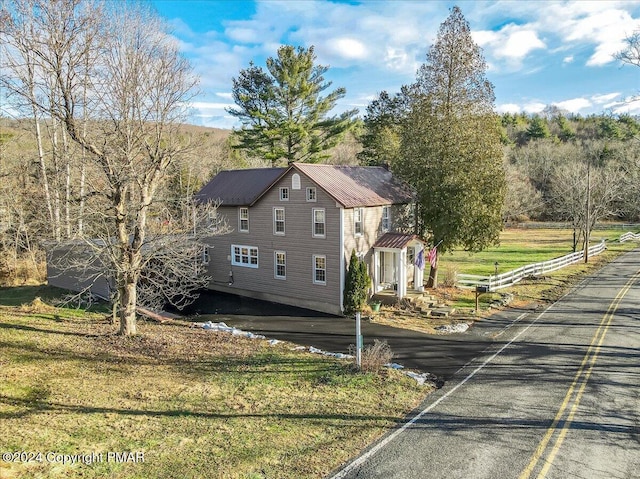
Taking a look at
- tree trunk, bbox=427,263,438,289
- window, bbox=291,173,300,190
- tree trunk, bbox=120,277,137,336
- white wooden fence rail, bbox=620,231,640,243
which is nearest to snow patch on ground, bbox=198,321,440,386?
tree trunk, bbox=120,277,137,336

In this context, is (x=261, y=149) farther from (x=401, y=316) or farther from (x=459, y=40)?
(x=401, y=316)

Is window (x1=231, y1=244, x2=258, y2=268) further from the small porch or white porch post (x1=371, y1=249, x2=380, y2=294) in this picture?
the small porch

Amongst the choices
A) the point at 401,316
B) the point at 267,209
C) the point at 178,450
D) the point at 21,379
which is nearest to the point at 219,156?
the point at 267,209

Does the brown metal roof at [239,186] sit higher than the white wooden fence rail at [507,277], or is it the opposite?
the brown metal roof at [239,186]

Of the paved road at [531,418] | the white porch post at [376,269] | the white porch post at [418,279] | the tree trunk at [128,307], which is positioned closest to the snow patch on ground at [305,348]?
the paved road at [531,418]

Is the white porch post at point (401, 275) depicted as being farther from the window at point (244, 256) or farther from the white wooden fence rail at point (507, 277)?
the window at point (244, 256)

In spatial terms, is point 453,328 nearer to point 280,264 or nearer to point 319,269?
point 319,269

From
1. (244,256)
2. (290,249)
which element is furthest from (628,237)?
(244,256)
